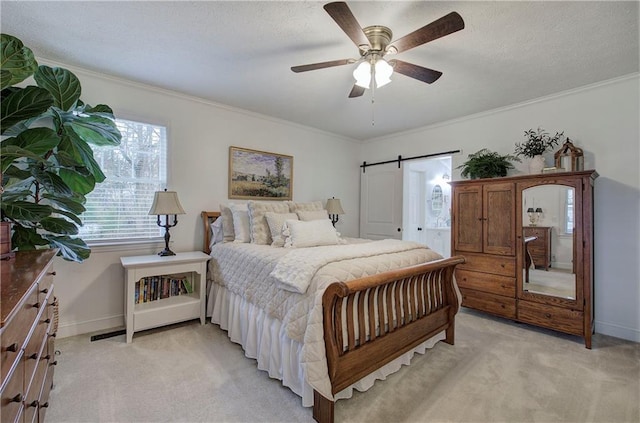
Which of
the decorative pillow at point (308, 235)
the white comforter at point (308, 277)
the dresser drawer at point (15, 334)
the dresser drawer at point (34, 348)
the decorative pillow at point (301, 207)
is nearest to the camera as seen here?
the dresser drawer at point (15, 334)

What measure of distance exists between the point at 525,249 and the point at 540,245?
13 cm

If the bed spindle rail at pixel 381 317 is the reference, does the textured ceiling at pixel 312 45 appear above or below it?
above

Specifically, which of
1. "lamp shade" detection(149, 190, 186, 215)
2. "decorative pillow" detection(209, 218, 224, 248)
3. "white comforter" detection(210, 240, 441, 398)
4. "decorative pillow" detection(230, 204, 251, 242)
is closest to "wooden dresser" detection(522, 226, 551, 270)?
"white comforter" detection(210, 240, 441, 398)

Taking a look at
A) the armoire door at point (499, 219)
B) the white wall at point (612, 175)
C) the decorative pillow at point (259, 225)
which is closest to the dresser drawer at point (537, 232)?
the armoire door at point (499, 219)

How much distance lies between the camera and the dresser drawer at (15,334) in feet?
2.51

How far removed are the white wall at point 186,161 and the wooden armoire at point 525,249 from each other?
2161mm

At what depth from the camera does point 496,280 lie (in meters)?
3.18

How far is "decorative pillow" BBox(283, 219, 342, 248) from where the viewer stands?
285cm

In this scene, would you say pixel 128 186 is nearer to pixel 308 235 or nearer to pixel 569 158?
pixel 308 235

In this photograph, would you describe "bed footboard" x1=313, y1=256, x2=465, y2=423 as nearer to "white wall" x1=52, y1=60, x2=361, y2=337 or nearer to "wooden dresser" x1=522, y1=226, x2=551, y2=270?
"wooden dresser" x1=522, y1=226, x2=551, y2=270

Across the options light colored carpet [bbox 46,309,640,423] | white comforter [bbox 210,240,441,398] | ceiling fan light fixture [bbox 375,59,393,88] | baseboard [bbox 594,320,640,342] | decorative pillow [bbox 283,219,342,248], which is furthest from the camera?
decorative pillow [bbox 283,219,342,248]

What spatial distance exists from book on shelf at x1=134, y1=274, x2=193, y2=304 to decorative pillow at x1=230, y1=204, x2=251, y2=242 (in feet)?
2.42

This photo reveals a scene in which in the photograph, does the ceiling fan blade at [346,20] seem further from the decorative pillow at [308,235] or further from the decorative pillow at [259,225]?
the decorative pillow at [259,225]

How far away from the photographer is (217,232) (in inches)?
131
